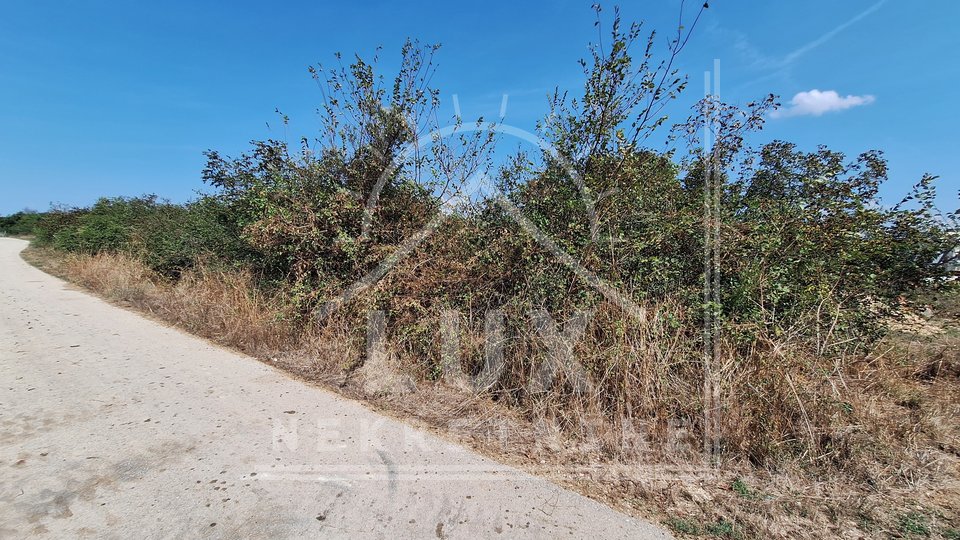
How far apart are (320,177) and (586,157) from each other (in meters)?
3.59

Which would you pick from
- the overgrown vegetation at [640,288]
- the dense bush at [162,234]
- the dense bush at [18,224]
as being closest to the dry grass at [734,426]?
the overgrown vegetation at [640,288]

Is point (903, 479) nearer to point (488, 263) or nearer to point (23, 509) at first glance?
point (488, 263)

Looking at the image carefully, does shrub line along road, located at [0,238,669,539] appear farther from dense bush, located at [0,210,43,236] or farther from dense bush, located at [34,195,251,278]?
dense bush, located at [0,210,43,236]

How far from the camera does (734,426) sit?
2834mm

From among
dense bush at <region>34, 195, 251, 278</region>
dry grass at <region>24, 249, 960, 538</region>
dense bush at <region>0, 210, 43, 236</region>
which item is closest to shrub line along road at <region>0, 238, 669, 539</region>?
dry grass at <region>24, 249, 960, 538</region>

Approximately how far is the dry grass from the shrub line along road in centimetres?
31

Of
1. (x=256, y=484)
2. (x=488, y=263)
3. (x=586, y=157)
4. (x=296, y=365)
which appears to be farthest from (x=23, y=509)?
(x=586, y=157)

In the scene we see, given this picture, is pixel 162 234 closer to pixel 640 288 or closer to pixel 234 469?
pixel 234 469

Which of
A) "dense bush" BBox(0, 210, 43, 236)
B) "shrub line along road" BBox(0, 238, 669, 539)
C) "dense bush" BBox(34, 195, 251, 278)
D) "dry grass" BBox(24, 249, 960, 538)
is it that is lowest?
"shrub line along road" BBox(0, 238, 669, 539)

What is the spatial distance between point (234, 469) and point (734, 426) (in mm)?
3393

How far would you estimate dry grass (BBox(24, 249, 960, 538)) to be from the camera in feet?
7.47

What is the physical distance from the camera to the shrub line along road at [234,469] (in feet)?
6.88

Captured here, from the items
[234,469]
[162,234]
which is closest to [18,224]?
[162,234]

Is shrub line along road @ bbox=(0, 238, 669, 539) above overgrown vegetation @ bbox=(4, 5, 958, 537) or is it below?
below
